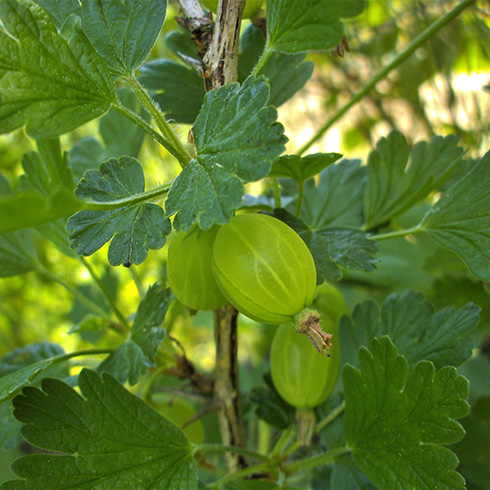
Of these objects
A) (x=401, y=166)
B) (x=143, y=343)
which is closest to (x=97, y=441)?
(x=143, y=343)

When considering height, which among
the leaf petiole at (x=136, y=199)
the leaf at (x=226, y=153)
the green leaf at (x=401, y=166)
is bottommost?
the green leaf at (x=401, y=166)

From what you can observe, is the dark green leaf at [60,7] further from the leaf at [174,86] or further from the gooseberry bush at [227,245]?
the leaf at [174,86]

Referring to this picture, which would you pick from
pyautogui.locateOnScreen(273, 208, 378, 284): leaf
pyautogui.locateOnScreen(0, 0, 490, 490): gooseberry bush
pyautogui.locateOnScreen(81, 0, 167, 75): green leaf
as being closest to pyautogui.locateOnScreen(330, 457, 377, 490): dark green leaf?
pyautogui.locateOnScreen(0, 0, 490, 490): gooseberry bush

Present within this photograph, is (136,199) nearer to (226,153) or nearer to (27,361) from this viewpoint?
(226,153)

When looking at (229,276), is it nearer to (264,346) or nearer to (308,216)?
(308,216)

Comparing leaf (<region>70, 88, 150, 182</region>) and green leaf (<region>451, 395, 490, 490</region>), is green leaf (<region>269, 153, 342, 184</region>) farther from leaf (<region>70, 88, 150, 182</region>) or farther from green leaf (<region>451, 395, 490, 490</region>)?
green leaf (<region>451, 395, 490, 490</region>)

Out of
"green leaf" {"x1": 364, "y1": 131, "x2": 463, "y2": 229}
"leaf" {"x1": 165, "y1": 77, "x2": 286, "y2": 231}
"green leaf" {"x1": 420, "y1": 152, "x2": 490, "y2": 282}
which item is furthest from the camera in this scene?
"green leaf" {"x1": 364, "y1": 131, "x2": 463, "y2": 229}

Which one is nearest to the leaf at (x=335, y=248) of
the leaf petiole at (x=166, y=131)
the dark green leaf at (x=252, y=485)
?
the leaf petiole at (x=166, y=131)

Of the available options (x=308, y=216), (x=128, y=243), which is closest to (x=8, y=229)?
(x=128, y=243)

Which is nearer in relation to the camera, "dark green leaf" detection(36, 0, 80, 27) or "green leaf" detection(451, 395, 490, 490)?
"dark green leaf" detection(36, 0, 80, 27)
